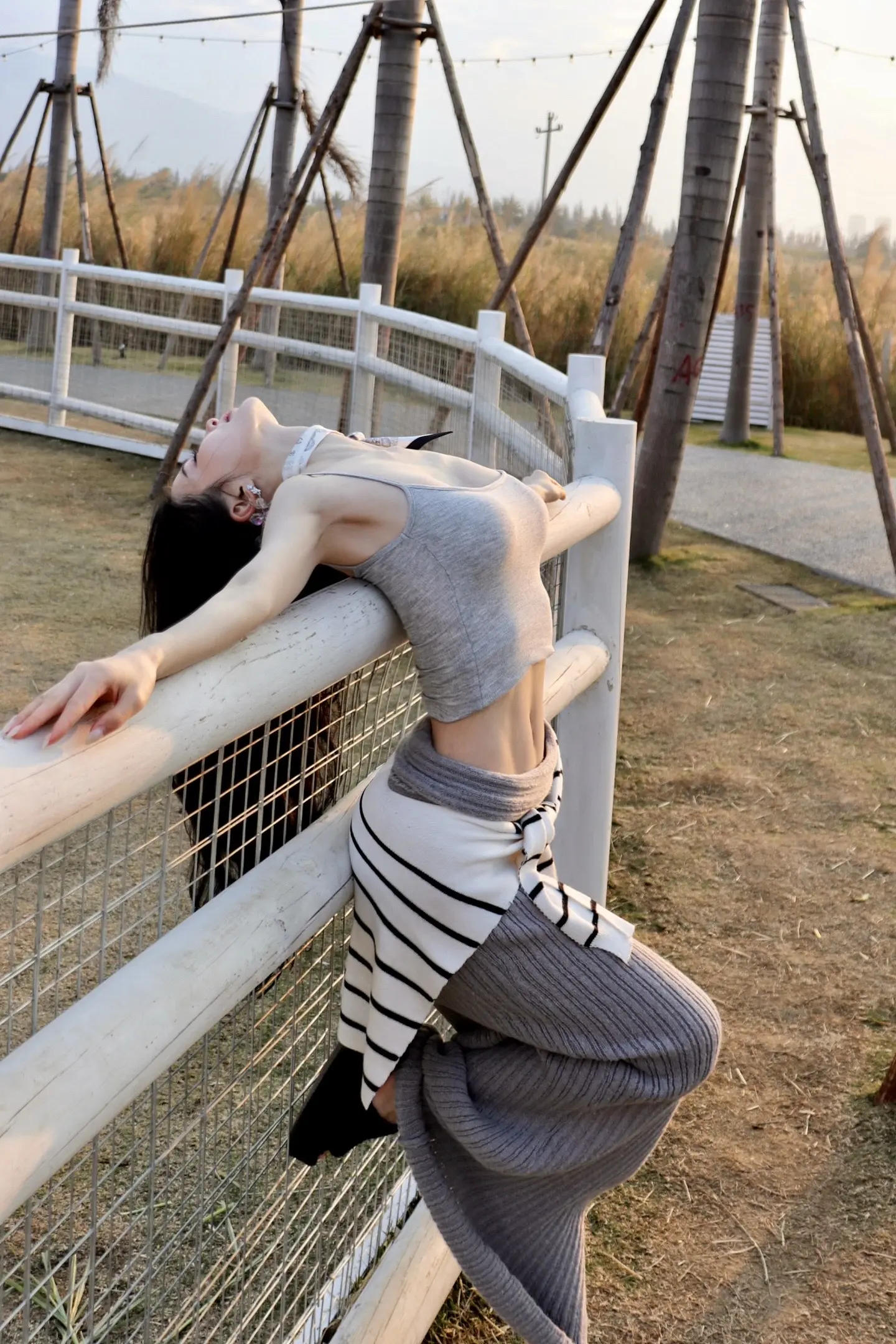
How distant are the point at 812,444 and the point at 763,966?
9.50 metres

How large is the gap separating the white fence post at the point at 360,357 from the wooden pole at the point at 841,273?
2.42 metres

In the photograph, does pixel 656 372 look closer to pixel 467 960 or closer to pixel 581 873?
pixel 581 873

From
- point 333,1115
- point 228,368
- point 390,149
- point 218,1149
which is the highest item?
point 390,149

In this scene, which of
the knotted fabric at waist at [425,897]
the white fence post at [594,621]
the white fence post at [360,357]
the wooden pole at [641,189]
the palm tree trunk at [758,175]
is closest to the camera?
the knotted fabric at waist at [425,897]

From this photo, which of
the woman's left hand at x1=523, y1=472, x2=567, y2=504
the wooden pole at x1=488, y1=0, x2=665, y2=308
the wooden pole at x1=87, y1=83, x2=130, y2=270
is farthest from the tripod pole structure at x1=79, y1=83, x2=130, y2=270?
the woman's left hand at x1=523, y1=472, x2=567, y2=504

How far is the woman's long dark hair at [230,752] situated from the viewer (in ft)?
4.39

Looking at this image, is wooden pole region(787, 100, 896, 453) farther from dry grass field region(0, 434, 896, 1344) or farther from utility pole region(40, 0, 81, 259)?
utility pole region(40, 0, 81, 259)

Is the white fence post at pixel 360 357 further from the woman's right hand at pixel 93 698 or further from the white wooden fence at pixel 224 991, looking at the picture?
the woman's right hand at pixel 93 698

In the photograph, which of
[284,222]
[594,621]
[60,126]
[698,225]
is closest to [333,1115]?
[594,621]

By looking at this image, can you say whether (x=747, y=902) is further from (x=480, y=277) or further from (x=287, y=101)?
(x=480, y=277)

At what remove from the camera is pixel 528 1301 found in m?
1.58

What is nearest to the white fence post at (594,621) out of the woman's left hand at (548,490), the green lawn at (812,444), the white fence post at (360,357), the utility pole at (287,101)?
the woman's left hand at (548,490)

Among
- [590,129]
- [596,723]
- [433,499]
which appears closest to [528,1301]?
[433,499]

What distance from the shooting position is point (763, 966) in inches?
121
